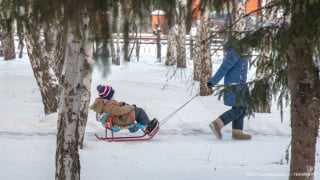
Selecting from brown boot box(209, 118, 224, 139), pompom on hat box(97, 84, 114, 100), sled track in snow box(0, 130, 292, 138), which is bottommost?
sled track in snow box(0, 130, 292, 138)

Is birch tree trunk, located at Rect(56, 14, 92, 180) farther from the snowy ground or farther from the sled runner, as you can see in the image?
the sled runner

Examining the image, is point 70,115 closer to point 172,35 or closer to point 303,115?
point 172,35

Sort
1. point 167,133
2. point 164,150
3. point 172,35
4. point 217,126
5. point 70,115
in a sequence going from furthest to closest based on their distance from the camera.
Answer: point 167,133, point 217,126, point 164,150, point 172,35, point 70,115

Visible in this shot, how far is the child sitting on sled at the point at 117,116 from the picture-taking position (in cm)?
862

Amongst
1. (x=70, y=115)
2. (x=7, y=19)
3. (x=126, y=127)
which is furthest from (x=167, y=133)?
(x=7, y=19)

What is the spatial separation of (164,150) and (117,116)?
42.7 inches

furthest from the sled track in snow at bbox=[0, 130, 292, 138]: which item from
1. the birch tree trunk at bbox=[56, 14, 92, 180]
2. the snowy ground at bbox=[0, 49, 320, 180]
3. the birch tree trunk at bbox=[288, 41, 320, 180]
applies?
the birch tree trunk at bbox=[288, 41, 320, 180]

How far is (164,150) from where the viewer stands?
794 cm

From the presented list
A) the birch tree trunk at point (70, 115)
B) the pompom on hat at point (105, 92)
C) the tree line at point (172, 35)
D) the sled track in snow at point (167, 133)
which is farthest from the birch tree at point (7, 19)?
the sled track in snow at point (167, 133)

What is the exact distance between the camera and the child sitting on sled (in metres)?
8.62

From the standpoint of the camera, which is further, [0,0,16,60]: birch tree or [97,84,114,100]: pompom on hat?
[97,84,114,100]: pompom on hat

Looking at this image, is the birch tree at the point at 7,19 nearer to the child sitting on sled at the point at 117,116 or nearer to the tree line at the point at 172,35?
the tree line at the point at 172,35

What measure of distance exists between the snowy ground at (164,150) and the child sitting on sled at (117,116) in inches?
11.5

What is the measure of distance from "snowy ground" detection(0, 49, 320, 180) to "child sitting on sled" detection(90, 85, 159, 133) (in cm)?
29
